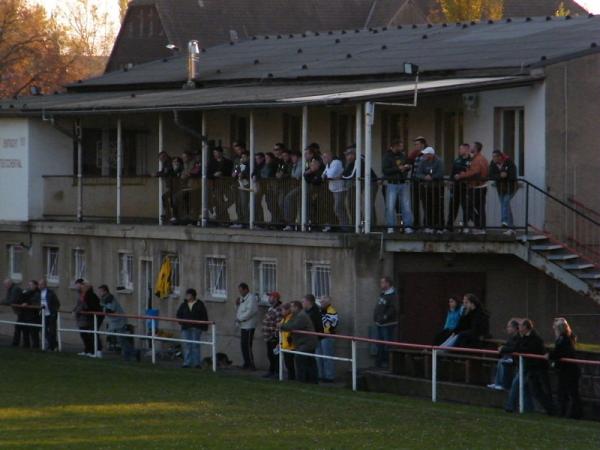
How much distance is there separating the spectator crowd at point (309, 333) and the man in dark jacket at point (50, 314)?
0.02m

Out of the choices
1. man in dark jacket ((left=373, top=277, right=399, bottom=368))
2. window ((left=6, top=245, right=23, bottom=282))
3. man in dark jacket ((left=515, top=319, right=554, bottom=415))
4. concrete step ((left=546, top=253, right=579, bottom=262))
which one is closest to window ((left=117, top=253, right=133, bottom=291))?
window ((left=6, top=245, right=23, bottom=282))

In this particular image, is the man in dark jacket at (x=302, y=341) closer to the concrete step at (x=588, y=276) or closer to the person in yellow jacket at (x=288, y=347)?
the person in yellow jacket at (x=288, y=347)

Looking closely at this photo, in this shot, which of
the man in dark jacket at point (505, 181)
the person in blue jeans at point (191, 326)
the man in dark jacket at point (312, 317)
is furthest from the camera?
the person in blue jeans at point (191, 326)

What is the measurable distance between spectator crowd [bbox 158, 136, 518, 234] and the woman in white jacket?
1.50 meters

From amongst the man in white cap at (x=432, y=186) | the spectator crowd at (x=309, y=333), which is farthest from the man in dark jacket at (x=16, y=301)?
the man in white cap at (x=432, y=186)

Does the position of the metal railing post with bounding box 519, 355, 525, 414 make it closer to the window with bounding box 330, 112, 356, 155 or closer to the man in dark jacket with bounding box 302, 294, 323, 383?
the man in dark jacket with bounding box 302, 294, 323, 383

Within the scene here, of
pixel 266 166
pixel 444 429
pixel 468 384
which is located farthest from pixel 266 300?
pixel 444 429

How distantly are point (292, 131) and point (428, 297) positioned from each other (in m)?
6.37

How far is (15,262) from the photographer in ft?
126

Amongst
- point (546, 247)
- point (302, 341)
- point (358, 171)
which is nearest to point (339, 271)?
point (358, 171)

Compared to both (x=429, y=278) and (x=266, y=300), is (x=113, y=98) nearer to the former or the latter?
(x=266, y=300)

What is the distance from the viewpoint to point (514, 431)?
66.1 ft

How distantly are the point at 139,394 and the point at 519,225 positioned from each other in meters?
7.43

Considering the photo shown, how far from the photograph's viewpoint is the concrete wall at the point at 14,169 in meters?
36.8
